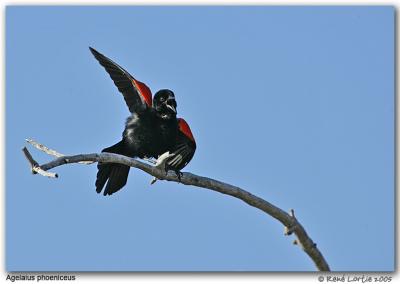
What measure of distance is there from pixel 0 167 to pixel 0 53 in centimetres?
143

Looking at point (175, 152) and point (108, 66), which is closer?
point (175, 152)

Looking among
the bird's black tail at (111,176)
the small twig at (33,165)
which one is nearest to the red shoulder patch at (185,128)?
the bird's black tail at (111,176)

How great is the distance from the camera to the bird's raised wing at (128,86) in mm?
8938

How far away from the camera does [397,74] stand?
8258mm

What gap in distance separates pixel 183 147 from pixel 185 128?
0.77ft

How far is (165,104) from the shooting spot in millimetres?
8953

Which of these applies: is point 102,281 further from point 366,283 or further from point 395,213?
point 395,213

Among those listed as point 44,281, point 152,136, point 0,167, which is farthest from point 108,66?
point 44,281

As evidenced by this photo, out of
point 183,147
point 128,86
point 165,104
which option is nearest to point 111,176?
point 183,147

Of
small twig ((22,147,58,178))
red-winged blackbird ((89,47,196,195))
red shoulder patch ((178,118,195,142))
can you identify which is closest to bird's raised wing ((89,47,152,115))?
red-winged blackbird ((89,47,196,195))

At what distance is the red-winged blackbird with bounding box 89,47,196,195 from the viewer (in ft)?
27.7

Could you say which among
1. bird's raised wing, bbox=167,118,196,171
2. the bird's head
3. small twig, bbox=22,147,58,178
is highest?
the bird's head

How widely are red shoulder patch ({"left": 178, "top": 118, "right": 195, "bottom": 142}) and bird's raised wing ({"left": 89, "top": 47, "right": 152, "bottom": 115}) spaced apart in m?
0.47

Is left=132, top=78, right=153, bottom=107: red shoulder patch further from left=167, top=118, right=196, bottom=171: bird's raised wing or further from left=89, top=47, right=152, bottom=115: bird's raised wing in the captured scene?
left=167, top=118, right=196, bottom=171: bird's raised wing
